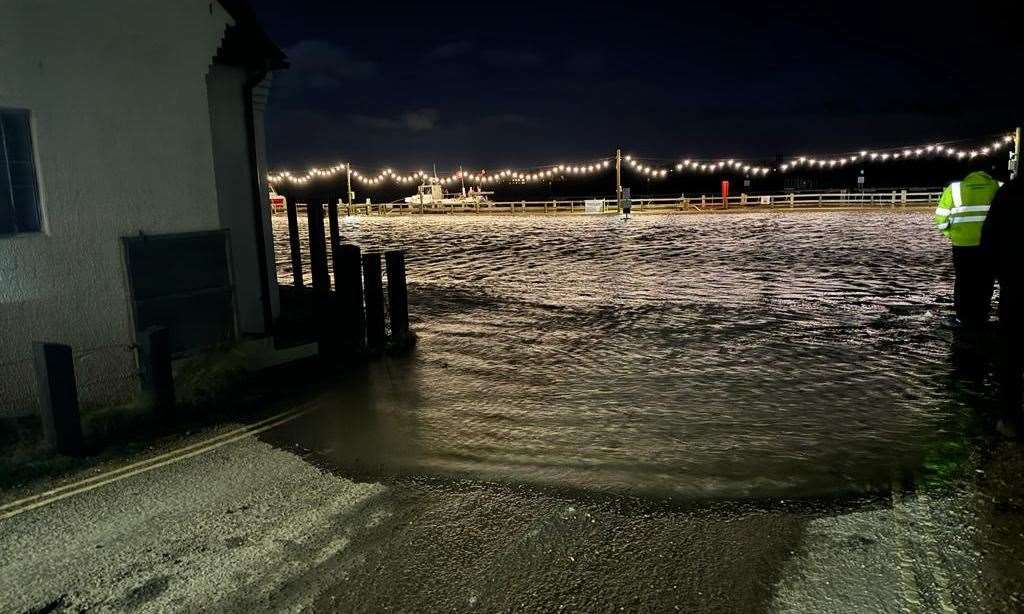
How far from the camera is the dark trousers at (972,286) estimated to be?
8.89m

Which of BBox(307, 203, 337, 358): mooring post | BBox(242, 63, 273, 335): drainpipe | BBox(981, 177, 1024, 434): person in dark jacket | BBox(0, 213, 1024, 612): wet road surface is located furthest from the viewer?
BBox(242, 63, 273, 335): drainpipe

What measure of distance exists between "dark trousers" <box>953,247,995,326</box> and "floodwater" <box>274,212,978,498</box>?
0.51 meters

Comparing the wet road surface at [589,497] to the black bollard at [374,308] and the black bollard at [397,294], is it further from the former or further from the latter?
the black bollard at [397,294]

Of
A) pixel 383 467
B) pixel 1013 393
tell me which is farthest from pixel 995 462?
pixel 383 467

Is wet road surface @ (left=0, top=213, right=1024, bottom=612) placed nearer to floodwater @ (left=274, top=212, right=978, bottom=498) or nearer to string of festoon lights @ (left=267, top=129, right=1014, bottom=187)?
floodwater @ (left=274, top=212, right=978, bottom=498)

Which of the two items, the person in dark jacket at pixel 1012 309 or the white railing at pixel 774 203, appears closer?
the person in dark jacket at pixel 1012 309

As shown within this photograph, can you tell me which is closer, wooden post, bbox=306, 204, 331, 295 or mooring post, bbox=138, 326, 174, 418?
mooring post, bbox=138, 326, 174, 418

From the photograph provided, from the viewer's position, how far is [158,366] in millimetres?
6320

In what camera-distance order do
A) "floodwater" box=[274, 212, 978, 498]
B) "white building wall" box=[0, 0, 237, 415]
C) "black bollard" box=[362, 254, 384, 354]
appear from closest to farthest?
"floodwater" box=[274, 212, 978, 498], "white building wall" box=[0, 0, 237, 415], "black bollard" box=[362, 254, 384, 354]

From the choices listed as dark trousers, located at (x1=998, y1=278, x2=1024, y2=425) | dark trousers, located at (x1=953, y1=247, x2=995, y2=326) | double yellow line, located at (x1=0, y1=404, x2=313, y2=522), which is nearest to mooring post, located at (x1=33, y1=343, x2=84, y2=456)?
double yellow line, located at (x1=0, y1=404, x2=313, y2=522)

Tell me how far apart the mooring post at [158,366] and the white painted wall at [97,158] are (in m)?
0.88

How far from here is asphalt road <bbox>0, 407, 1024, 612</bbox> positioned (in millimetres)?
3414

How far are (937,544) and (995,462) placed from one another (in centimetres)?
153

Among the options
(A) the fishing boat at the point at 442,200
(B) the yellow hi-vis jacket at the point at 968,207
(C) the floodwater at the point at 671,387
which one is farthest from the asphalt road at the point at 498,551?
(A) the fishing boat at the point at 442,200
